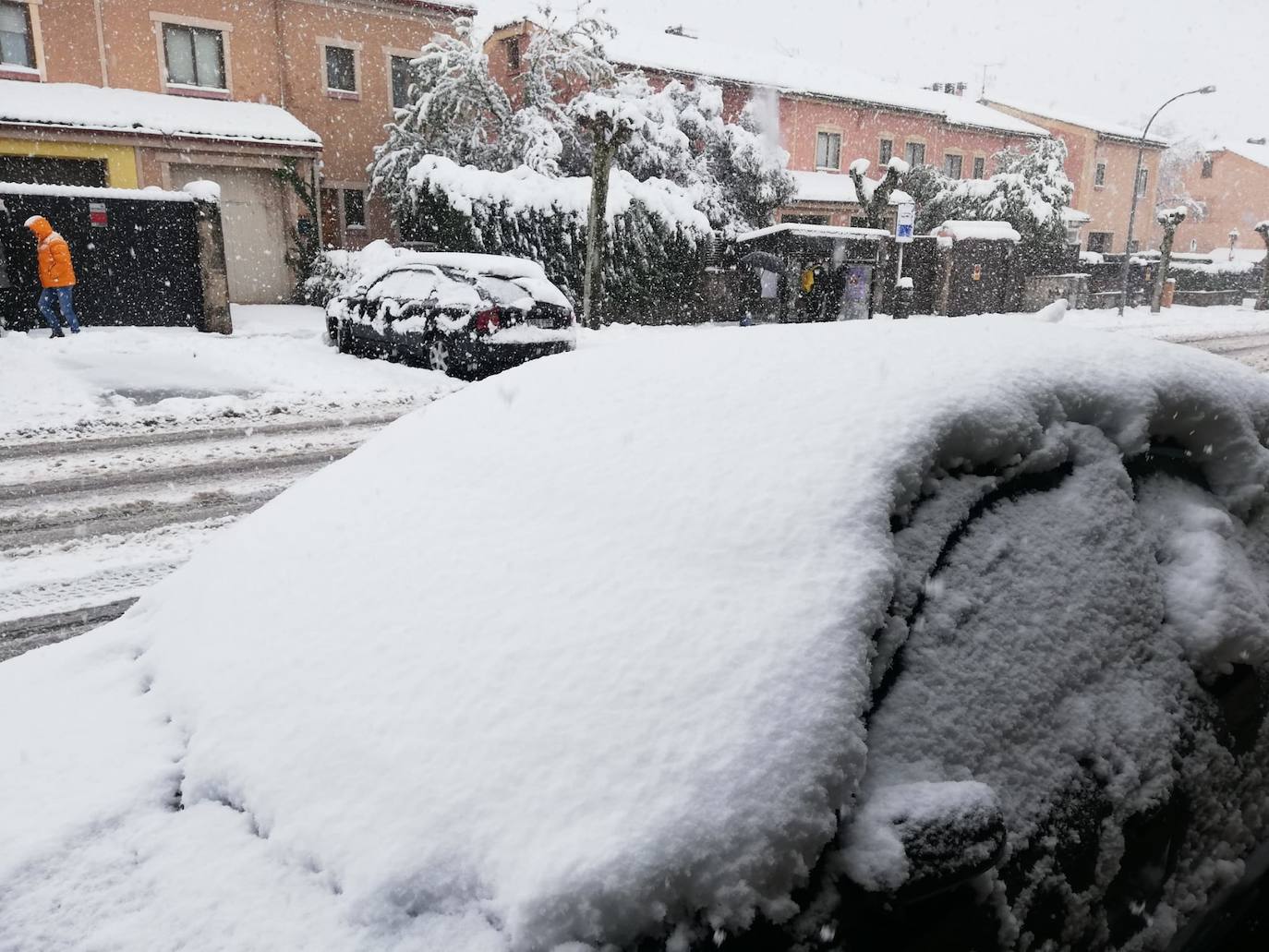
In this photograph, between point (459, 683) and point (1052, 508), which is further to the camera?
point (1052, 508)

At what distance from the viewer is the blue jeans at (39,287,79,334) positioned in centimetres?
1286

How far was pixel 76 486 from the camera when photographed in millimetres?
6602

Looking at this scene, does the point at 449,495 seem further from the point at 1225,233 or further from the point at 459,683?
the point at 1225,233

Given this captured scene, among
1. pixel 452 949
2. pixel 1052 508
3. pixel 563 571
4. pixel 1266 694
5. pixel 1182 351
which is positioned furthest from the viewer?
pixel 1182 351

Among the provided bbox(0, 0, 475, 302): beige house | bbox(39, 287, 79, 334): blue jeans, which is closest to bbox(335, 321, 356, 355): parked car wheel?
bbox(39, 287, 79, 334): blue jeans

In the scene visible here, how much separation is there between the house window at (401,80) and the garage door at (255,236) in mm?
4746

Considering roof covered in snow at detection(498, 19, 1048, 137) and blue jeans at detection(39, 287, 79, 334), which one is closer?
blue jeans at detection(39, 287, 79, 334)

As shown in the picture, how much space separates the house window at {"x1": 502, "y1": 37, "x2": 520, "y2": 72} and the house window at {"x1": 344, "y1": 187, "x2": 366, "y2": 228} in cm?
565

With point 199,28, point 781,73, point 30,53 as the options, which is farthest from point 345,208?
point 781,73

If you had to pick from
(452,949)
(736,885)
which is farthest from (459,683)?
(736,885)

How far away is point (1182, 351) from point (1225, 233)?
65266 millimetres

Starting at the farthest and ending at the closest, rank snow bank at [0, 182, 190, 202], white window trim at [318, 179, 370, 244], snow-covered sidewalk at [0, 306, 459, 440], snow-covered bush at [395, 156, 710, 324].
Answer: white window trim at [318, 179, 370, 244] → snow-covered bush at [395, 156, 710, 324] → snow bank at [0, 182, 190, 202] → snow-covered sidewalk at [0, 306, 459, 440]

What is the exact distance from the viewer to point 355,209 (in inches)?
919

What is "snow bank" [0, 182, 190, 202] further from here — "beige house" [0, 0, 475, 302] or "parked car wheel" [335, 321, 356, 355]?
"beige house" [0, 0, 475, 302]
